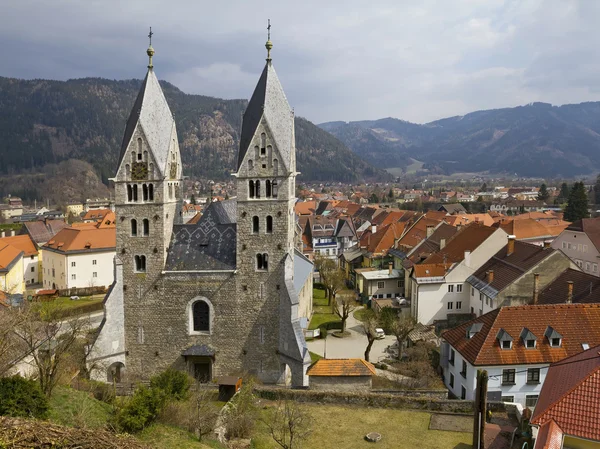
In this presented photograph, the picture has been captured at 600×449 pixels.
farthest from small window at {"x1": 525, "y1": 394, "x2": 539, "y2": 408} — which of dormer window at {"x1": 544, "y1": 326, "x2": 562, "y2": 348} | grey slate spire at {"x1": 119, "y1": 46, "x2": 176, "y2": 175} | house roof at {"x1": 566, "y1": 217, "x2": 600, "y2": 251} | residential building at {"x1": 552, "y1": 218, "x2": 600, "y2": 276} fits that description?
house roof at {"x1": 566, "y1": 217, "x2": 600, "y2": 251}

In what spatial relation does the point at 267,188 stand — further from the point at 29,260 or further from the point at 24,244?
the point at 24,244

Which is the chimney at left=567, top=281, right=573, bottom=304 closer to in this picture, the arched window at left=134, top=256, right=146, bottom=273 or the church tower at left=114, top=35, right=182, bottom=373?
the church tower at left=114, top=35, right=182, bottom=373

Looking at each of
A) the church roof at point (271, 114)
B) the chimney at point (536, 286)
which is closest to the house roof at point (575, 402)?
the chimney at point (536, 286)

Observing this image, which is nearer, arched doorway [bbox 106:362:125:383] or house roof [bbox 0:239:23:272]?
arched doorway [bbox 106:362:125:383]

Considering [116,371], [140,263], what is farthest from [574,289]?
[116,371]

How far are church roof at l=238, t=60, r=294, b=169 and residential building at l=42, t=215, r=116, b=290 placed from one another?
48373 mm

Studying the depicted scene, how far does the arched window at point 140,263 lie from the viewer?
43.6 meters

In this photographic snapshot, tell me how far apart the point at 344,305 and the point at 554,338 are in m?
24.1

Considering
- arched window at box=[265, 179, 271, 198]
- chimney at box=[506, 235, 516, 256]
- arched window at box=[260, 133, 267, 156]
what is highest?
arched window at box=[260, 133, 267, 156]

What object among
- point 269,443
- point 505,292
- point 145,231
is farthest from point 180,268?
point 505,292

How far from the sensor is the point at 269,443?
2898cm

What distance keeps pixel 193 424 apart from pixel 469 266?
42.1m

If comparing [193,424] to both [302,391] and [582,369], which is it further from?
[582,369]

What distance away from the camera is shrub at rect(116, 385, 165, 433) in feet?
83.8
